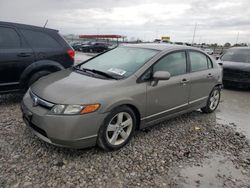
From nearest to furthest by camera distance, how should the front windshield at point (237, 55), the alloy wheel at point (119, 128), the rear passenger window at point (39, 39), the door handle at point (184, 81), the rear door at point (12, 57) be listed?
the alloy wheel at point (119, 128)
the door handle at point (184, 81)
the rear door at point (12, 57)
the rear passenger window at point (39, 39)
the front windshield at point (237, 55)

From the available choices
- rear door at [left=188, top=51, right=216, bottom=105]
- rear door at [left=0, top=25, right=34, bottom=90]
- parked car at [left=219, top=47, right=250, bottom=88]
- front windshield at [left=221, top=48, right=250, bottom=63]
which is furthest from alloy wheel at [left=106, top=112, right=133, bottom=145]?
front windshield at [left=221, top=48, right=250, bottom=63]

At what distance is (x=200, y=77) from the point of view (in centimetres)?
445

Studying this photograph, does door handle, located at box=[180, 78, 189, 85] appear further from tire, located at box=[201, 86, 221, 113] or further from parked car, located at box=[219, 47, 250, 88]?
parked car, located at box=[219, 47, 250, 88]

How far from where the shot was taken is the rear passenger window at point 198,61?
436 cm

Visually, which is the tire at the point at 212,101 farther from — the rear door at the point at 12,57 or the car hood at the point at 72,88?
the rear door at the point at 12,57

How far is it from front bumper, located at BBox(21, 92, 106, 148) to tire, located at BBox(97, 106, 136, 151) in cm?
12

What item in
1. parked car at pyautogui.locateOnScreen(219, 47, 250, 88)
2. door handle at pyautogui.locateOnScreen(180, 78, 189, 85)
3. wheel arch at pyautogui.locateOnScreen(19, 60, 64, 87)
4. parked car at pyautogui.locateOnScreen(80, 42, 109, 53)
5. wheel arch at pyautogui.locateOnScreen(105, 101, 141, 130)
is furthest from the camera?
parked car at pyautogui.locateOnScreen(80, 42, 109, 53)

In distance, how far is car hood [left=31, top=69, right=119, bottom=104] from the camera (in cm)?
279

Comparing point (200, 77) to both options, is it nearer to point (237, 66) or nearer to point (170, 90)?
point (170, 90)

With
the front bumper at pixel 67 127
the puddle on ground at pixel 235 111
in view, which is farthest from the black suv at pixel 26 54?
the puddle on ground at pixel 235 111

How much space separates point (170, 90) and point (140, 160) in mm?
1349

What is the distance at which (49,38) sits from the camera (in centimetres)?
512

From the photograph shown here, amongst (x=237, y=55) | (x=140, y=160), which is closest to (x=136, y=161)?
(x=140, y=160)

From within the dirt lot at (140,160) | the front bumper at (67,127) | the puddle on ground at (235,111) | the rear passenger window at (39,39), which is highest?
the rear passenger window at (39,39)
